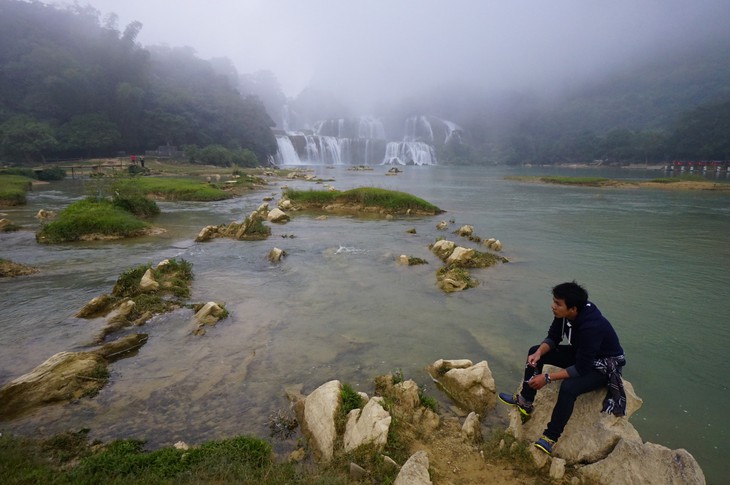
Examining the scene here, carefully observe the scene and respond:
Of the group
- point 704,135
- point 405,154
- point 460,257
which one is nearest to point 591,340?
point 460,257

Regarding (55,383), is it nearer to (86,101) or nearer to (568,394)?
(568,394)

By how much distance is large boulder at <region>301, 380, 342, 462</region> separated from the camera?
5102mm

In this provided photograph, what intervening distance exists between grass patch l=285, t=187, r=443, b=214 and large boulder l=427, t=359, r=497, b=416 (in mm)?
21591

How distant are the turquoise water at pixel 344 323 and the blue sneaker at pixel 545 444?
1.16 metres

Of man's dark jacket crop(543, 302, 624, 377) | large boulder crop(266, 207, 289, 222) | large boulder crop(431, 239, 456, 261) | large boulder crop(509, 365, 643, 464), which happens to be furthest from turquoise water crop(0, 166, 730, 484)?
large boulder crop(266, 207, 289, 222)

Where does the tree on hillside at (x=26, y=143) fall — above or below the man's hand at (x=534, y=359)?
above

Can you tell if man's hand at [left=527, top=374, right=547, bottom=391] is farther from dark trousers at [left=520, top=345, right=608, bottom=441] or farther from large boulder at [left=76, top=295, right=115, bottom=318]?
large boulder at [left=76, top=295, right=115, bottom=318]

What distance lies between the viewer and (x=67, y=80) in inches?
3467

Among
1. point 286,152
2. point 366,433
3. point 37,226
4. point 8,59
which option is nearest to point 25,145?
point 8,59

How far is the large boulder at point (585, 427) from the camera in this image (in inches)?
189

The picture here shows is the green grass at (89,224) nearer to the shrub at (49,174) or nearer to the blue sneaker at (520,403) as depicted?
the blue sneaker at (520,403)

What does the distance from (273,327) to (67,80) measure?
363 feet

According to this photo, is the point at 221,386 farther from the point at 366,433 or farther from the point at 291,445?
the point at 366,433

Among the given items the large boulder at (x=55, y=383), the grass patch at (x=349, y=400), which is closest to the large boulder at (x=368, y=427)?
the grass patch at (x=349, y=400)
